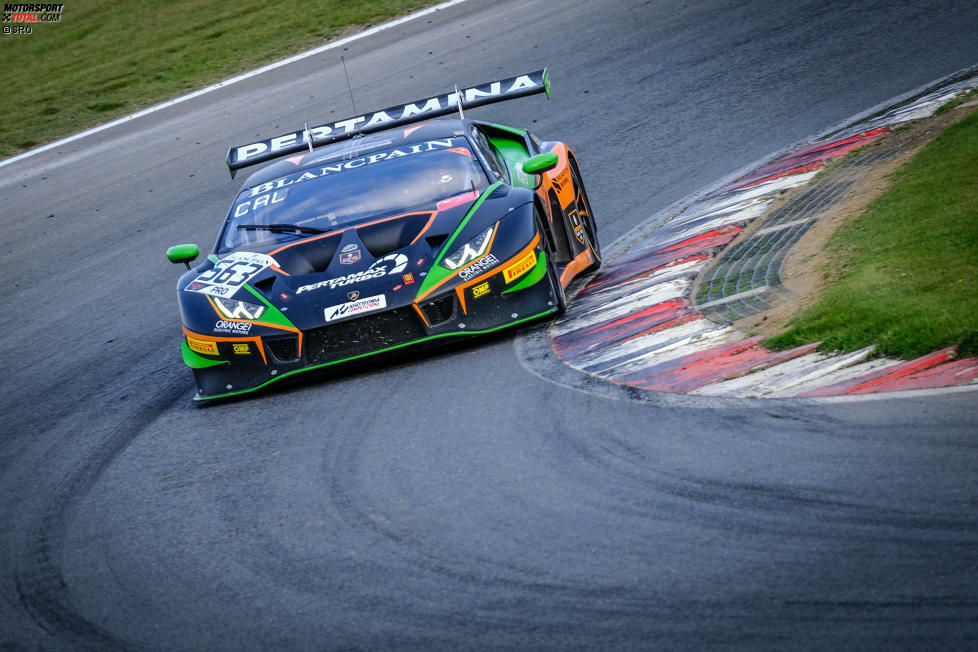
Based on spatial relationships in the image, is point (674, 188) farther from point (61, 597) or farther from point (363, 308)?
point (61, 597)

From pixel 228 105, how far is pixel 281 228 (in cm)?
843

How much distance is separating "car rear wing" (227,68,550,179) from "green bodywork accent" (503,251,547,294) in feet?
7.66

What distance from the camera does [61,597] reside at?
4.27 m

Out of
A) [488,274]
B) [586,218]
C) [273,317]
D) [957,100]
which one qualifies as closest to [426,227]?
[488,274]

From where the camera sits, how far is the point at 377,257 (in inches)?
267

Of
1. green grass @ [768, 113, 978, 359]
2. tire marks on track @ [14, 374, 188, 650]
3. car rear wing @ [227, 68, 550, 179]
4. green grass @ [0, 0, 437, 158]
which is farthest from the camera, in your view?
green grass @ [0, 0, 437, 158]

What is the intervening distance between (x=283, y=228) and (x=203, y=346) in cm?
109

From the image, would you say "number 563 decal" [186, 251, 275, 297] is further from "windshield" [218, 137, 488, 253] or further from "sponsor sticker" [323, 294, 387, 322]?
"sponsor sticker" [323, 294, 387, 322]

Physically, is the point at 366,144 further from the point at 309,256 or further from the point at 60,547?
the point at 60,547

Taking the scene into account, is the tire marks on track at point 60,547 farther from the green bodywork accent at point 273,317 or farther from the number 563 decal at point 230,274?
the green bodywork accent at point 273,317

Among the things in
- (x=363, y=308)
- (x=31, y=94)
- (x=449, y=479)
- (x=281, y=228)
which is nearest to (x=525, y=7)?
(x=31, y=94)

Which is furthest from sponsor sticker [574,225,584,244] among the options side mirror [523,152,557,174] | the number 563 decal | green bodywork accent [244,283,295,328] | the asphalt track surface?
green bodywork accent [244,283,295,328]

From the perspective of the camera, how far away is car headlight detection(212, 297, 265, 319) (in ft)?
21.5

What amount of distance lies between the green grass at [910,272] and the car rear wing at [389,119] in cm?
272
